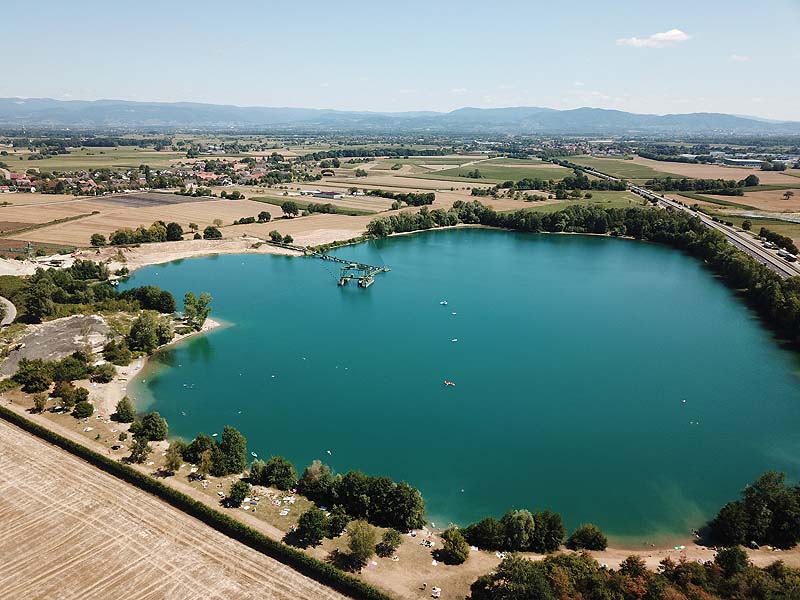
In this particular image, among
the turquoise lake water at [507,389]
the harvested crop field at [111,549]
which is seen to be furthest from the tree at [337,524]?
the turquoise lake water at [507,389]

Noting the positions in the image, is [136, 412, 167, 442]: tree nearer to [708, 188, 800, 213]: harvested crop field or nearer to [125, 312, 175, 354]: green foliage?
[125, 312, 175, 354]: green foliage

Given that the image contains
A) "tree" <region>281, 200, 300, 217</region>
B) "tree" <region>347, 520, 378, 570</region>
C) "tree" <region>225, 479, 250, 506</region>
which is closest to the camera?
"tree" <region>347, 520, 378, 570</region>

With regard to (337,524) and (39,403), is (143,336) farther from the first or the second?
(337,524)

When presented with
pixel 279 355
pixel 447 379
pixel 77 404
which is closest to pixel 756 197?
pixel 447 379

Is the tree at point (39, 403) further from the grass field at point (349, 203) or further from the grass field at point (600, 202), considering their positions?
the grass field at point (600, 202)

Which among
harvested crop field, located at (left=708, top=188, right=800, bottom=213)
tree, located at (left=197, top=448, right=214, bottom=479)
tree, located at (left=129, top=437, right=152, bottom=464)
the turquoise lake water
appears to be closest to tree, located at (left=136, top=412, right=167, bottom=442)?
tree, located at (left=129, top=437, right=152, bottom=464)
